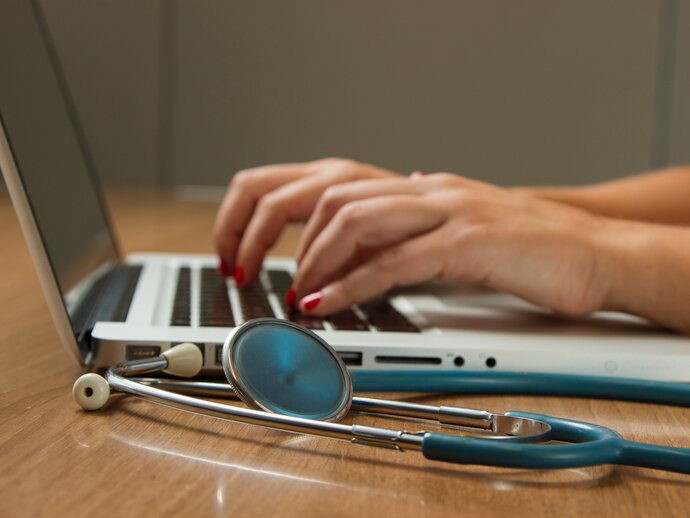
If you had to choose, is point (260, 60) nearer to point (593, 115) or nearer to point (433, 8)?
point (433, 8)

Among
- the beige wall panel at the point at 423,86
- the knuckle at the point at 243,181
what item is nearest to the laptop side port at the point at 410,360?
the knuckle at the point at 243,181

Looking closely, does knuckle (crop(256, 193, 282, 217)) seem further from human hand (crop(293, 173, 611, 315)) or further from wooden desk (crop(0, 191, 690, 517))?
wooden desk (crop(0, 191, 690, 517))

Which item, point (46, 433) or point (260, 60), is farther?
point (260, 60)

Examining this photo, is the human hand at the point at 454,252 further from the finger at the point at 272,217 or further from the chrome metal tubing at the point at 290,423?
the chrome metal tubing at the point at 290,423

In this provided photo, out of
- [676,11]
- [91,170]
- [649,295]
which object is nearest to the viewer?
[649,295]

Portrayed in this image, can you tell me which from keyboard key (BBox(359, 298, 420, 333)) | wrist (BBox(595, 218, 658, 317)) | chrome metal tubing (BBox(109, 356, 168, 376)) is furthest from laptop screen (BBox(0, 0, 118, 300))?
wrist (BBox(595, 218, 658, 317))

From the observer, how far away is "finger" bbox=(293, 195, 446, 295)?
703 millimetres

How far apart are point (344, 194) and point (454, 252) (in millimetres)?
100

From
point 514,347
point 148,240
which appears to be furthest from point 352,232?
point 148,240

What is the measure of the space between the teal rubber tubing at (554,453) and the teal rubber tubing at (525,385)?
128 mm

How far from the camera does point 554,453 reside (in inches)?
14.0

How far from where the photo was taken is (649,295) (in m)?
0.70

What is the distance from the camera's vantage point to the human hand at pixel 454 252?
0.70 m

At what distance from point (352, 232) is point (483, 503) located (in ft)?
1.26
